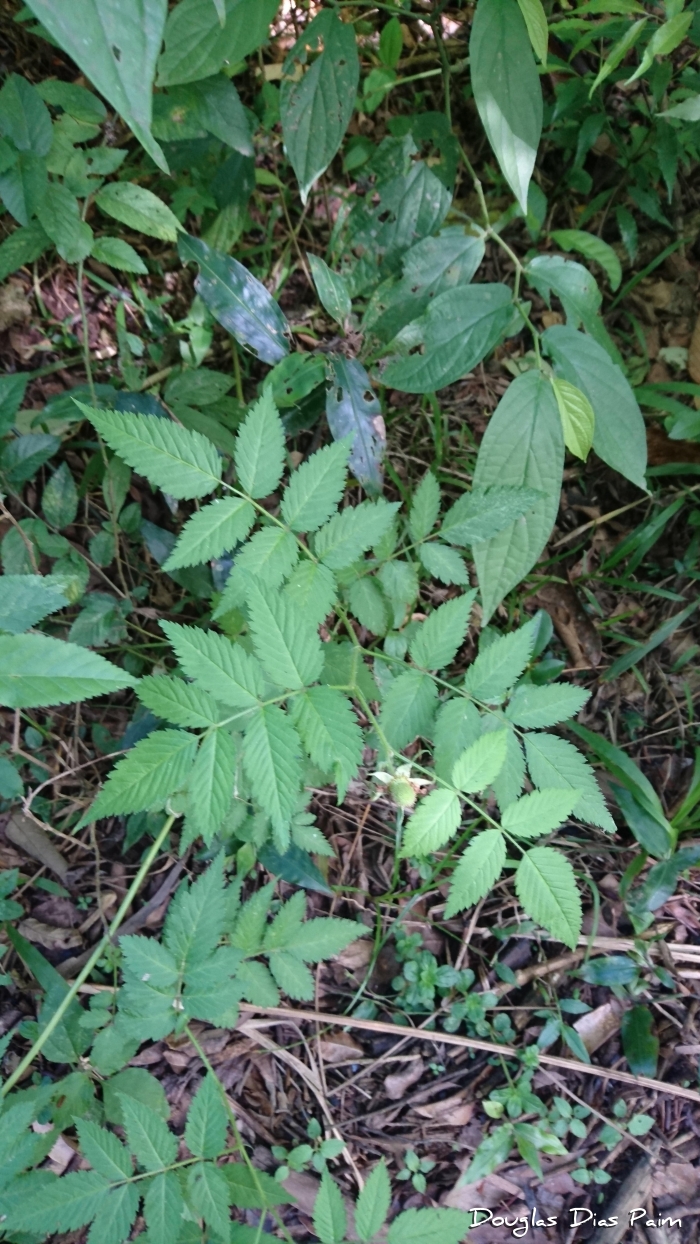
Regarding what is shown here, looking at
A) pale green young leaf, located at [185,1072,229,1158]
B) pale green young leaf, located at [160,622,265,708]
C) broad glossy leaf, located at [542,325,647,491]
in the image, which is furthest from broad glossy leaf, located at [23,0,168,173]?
pale green young leaf, located at [185,1072,229,1158]

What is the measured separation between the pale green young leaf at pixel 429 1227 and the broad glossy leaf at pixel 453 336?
1.31m

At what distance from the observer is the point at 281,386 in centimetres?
144

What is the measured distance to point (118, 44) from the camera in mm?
535

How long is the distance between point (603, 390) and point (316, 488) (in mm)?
622

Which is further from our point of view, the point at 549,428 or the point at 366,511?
the point at 549,428

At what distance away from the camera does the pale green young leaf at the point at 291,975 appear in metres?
1.28

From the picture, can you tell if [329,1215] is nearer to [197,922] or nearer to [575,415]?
[197,922]

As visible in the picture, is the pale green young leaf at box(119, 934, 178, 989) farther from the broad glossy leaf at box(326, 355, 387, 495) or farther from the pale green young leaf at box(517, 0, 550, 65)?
the pale green young leaf at box(517, 0, 550, 65)

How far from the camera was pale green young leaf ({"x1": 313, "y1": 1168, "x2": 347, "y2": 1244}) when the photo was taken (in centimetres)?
101

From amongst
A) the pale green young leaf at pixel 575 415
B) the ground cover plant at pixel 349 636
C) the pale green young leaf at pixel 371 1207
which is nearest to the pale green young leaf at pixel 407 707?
the ground cover plant at pixel 349 636

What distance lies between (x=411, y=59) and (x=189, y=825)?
196 centimetres

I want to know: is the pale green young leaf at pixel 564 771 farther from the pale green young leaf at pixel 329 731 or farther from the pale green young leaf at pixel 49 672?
the pale green young leaf at pixel 49 672

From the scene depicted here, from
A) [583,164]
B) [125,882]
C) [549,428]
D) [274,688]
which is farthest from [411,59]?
[125,882]

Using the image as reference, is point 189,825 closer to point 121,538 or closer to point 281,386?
point 121,538
